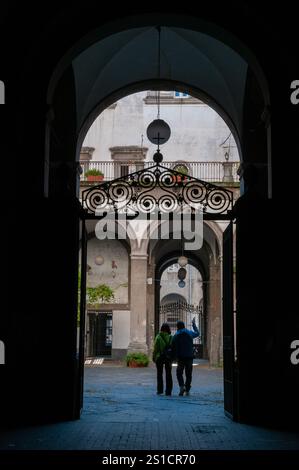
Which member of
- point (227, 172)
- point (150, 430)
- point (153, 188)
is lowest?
point (150, 430)

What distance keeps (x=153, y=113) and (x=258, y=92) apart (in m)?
20.3

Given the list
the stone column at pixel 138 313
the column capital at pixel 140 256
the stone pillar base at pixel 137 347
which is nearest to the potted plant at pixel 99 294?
the stone column at pixel 138 313

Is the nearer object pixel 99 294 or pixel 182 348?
pixel 182 348

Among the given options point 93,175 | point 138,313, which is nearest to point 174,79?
point 93,175

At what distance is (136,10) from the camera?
31.3 ft

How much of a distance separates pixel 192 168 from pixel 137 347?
7744 millimetres

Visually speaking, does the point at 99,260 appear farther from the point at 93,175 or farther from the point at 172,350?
the point at 172,350

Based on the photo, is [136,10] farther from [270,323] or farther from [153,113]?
[153,113]

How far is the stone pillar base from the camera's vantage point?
92.8 feet

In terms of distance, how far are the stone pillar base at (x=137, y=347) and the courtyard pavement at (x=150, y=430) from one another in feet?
46.2

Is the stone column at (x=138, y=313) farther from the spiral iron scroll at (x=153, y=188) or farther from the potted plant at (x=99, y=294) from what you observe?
the spiral iron scroll at (x=153, y=188)

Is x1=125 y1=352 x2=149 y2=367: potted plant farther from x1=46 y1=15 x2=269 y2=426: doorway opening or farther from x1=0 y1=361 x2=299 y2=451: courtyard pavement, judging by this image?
x1=46 y1=15 x2=269 y2=426: doorway opening

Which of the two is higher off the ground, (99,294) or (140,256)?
(140,256)

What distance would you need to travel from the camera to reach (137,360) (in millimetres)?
27672
